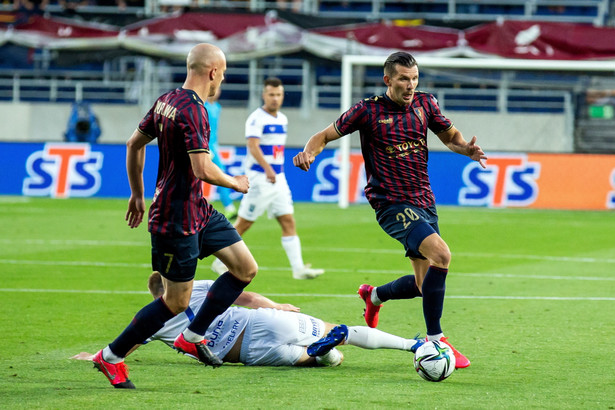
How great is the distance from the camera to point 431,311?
6.30m

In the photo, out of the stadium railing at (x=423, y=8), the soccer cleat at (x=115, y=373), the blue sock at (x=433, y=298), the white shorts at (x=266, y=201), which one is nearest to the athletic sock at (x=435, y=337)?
the blue sock at (x=433, y=298)

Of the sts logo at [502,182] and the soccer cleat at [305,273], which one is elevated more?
the soccer cleat at [305,273]

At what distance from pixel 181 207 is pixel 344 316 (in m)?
3.01

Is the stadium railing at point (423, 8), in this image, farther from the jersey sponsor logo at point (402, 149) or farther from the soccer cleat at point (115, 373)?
the soccer cleat at point (115, 373)

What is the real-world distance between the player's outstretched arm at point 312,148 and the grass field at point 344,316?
1.31 meters

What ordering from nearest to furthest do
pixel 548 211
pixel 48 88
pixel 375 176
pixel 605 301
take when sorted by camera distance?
pixel 375 176, pixel 605 301, pixel 548 211, pixel 48 88

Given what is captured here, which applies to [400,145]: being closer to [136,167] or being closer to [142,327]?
[136,167]

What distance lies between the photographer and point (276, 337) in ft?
20.4

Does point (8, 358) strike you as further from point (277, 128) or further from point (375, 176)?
point (277, 128)

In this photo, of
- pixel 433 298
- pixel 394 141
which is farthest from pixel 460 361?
pixel 394 141

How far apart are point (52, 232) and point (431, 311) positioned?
33.3 ft

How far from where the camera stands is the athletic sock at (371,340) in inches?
237

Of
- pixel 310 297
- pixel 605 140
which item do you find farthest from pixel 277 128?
pixel 605 140

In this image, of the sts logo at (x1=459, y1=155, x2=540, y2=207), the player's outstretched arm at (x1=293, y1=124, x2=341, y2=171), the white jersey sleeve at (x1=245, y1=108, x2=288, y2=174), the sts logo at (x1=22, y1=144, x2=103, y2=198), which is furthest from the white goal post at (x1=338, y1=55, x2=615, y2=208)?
the player's outstretched arm at (x1=293, y1=124, x2=341, y2=171)
